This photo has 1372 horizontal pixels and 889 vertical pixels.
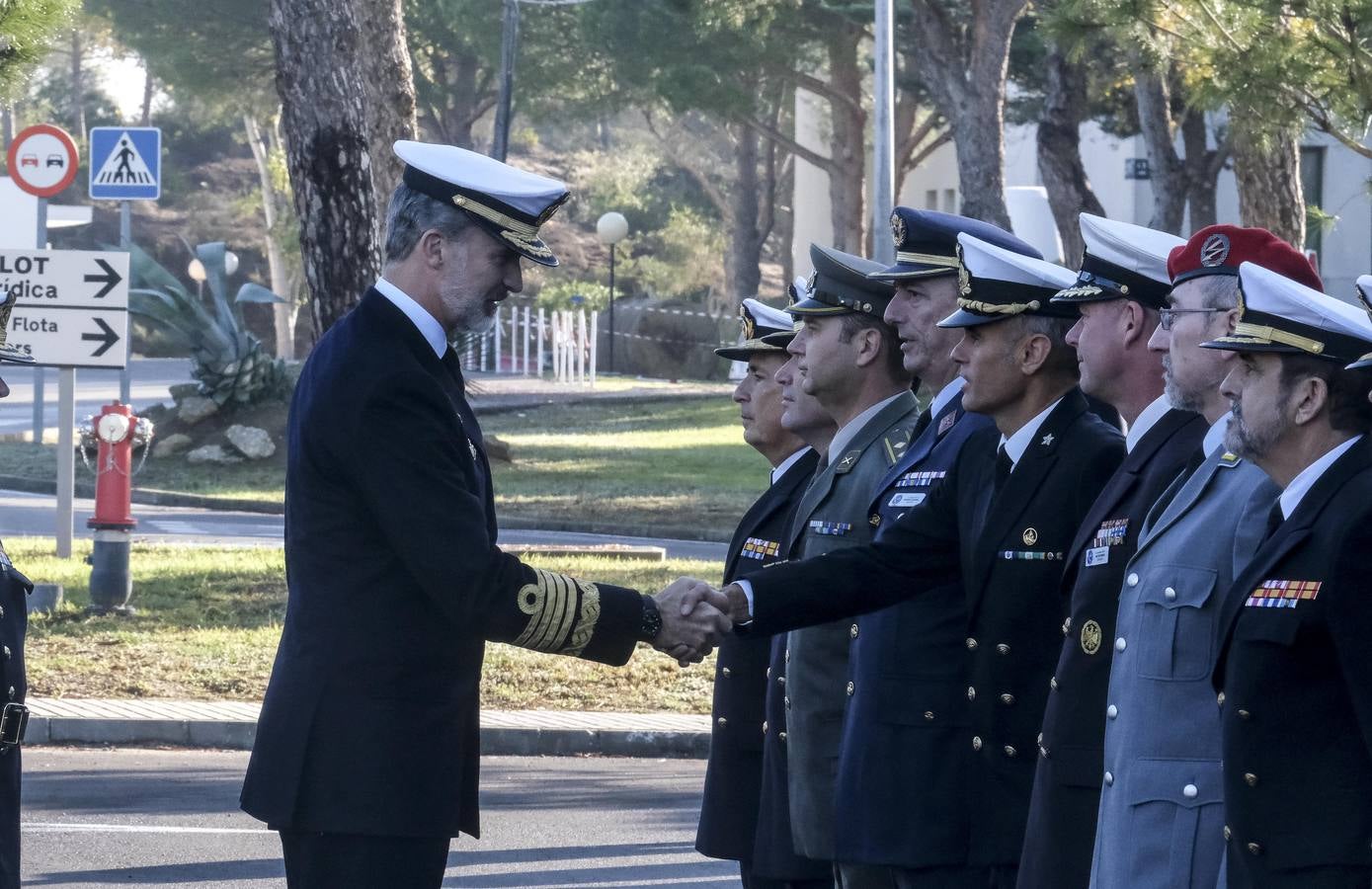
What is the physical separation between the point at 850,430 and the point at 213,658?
682 cm

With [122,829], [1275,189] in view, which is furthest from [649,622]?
[1275,189]

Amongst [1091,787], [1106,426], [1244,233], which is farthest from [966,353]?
[1091,787]

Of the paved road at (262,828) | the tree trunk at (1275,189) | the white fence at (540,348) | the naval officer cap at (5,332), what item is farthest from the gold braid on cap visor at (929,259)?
the white fence at (540,348)

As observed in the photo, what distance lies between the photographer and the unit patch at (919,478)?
15.5 ft

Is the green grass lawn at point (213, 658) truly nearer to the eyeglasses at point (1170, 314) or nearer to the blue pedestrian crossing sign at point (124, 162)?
the blue pedestrian crossing sign at point (124, 162)

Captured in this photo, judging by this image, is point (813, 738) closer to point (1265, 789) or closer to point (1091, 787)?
point (1091, 787)

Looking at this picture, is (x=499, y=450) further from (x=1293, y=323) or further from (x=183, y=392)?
(x=1293, y=323)

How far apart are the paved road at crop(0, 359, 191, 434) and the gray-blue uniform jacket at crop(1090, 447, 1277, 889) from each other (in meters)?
23.4

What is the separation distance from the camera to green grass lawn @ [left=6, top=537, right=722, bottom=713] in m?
10.4

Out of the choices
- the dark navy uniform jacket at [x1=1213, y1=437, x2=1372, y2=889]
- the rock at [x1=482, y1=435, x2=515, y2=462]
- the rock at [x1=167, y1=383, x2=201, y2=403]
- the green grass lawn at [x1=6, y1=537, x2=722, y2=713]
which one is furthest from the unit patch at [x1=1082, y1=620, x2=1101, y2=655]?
the rock at [x1=167, y1=383, x2=201, y2=403]

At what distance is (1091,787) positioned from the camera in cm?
391

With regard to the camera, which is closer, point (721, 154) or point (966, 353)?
point (966, 353)

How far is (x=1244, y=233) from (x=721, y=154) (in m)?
68.3

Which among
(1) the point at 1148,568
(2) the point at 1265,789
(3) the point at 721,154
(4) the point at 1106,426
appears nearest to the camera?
(2) the point at 1265,789
